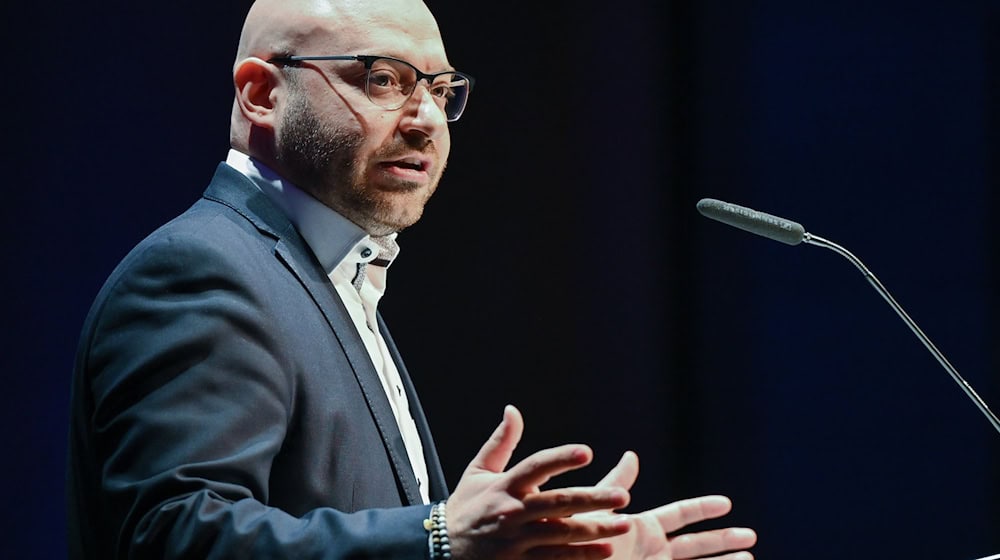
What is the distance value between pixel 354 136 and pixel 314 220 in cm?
14

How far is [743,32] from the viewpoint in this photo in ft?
10.6

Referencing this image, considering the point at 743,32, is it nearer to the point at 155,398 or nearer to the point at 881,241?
the point at 881,241

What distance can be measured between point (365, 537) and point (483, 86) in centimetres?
193

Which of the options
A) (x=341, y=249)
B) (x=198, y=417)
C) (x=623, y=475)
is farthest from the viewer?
(x=341, y=249)

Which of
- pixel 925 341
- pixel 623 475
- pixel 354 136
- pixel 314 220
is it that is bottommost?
pixel 623 475

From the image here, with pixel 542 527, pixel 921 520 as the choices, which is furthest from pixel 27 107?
pixel 921 520

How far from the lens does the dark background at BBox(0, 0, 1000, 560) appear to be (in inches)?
95.3

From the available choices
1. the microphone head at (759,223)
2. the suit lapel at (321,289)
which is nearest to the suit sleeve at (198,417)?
the suit lapel at (321,289)

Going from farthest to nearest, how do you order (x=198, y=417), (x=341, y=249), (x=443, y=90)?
(x=443, y=90), (x=341, y=249), (x=198, y=417)

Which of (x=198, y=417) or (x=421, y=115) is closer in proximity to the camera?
(x=198, y=417)

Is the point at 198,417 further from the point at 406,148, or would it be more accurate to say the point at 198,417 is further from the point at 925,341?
the point at 925,341

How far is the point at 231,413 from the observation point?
1.32 metres

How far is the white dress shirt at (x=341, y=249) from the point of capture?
1.69 meters

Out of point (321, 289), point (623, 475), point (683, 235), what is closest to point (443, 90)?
point (321, 289)
